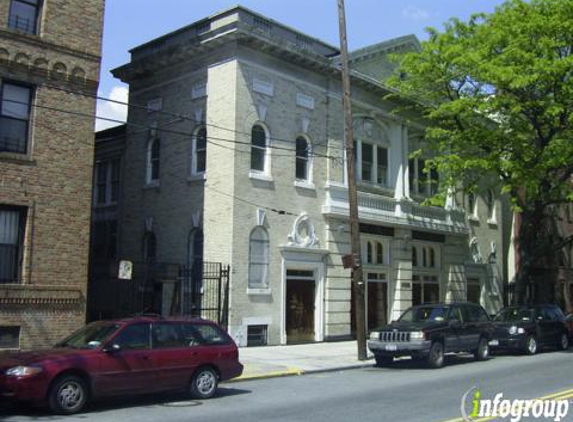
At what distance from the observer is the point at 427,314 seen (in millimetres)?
18500

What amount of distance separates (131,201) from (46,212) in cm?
906

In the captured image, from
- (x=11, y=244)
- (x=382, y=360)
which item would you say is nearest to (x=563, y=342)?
(x=382, y=360)

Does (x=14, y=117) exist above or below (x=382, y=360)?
above

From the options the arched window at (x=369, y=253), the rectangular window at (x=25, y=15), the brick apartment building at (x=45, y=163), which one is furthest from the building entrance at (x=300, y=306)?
the rectangular window at (x=25, y=15)

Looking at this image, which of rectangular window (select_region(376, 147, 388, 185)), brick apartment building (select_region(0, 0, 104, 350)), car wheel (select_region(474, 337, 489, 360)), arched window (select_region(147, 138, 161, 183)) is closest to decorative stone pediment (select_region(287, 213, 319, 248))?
rectangular window (select_region(376, 147, 388, 185))

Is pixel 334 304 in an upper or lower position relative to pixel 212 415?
upper

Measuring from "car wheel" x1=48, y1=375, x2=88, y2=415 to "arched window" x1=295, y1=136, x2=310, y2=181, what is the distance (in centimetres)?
1463

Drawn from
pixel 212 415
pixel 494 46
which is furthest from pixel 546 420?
pixel 494 46

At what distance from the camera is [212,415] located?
34.7ft

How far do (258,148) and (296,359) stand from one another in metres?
7.51

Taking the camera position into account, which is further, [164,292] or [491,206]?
[491,206]

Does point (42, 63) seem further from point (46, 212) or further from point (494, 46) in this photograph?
point (494, 46)

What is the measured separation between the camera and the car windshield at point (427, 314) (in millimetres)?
18234

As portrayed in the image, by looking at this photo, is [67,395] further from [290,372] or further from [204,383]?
[290,372]
